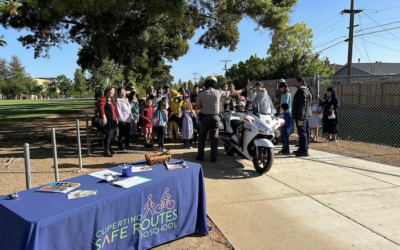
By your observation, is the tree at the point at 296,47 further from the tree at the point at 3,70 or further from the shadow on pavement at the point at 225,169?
the tree at the point at 3,70

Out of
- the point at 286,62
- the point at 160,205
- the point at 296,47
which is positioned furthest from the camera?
the point at 296,47

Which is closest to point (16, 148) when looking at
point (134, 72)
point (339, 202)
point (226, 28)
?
point (339, 202)

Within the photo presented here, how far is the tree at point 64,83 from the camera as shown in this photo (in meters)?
116

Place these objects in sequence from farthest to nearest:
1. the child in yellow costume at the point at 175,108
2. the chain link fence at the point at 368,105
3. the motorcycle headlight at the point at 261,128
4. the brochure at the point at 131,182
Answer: the chain link fence at the point at 368,105 → the child in yellow costume at the point at 175,108 → the motorcycle headlight at the point at 261,128 → the brochure at the point at 131,182

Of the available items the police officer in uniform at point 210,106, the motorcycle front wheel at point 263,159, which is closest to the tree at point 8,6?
the police officer in uniform at point 210,106

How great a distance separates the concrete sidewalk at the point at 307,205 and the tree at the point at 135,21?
237 inches

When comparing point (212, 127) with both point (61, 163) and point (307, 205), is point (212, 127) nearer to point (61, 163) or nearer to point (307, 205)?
point (307, 205)

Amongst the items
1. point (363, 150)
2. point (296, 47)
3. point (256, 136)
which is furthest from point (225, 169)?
point (296, 47)

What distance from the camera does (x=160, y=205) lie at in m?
3.09

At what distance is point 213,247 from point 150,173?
1.14 meters

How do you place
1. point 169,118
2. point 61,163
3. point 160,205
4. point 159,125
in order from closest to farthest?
point 160,205 < point 61,163 < point 159,125 < point 169,118

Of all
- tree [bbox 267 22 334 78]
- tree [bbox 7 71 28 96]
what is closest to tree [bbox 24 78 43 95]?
tree [bbox 7 71 28 96]

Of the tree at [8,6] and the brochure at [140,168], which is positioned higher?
the tree at [8,6]

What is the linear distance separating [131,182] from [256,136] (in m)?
3.75
